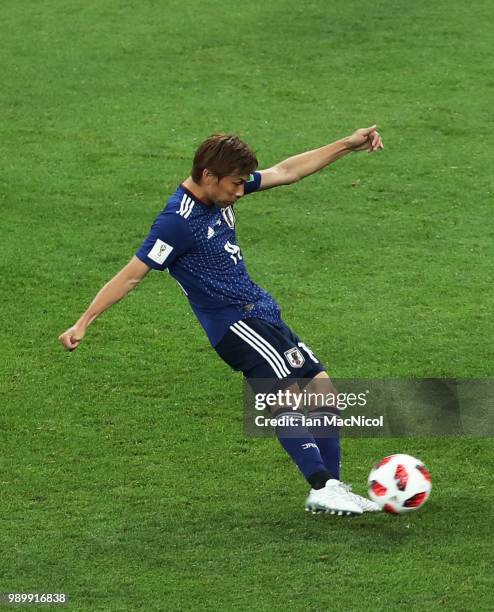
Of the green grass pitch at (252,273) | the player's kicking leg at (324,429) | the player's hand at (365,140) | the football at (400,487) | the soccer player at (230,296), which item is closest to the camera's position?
the green grass pitch at (252,273)

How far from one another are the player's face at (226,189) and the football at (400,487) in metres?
1.61

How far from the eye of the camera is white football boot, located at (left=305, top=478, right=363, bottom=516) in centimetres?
661

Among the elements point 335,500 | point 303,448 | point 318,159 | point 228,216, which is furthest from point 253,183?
point 335,500

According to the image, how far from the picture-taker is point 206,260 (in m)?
6.71

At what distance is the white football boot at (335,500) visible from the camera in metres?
6.61

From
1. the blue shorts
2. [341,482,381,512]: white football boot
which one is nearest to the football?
[341,482,381,512]: white football boot

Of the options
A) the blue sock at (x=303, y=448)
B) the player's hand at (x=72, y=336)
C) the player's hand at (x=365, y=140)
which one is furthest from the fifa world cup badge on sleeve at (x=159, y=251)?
the player's hand at (x=365, y=140)

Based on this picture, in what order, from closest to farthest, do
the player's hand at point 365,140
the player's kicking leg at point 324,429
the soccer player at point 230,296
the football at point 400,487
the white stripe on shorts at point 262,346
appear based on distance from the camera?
the soccer player at point 230,296, the football at point 400,487, the white stripe on shorts at point 262,346, the player's kicking leg at point 324,429, the player's hand at point 365,140

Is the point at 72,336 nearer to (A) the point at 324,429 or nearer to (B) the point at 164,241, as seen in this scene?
(B) the point at 164,241

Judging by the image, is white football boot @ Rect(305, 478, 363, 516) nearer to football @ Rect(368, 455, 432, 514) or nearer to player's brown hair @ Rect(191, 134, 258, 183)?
football @ Rect(368, 455, 432, 514)

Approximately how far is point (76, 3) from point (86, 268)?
24.6 feet

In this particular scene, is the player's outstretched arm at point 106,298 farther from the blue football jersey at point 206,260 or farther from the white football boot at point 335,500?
the white football boot at point 335,500

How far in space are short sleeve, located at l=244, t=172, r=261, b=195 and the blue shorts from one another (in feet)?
2.37

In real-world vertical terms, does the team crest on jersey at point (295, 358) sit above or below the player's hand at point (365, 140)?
below
